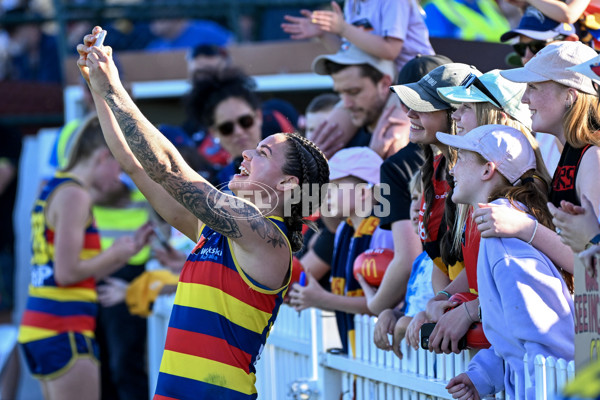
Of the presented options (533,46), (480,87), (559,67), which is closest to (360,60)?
(533,46)

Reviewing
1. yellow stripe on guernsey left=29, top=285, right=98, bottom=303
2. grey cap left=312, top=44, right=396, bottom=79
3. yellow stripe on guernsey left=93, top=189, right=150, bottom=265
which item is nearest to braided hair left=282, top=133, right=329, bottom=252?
grey cap left=312, top=44, right=396, bottom=79

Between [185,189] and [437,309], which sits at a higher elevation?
[185,189]

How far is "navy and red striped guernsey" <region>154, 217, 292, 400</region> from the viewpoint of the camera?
10.4 feet

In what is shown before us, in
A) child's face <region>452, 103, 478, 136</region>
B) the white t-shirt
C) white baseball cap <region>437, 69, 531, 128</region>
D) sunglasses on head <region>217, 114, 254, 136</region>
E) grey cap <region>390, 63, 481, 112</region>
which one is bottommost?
child's face <region>452, 103, 478, 136</region>

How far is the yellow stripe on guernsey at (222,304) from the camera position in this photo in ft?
10.5

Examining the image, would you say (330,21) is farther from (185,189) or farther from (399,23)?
(185,189)

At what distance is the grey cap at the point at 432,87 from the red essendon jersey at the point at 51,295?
9.16 ft

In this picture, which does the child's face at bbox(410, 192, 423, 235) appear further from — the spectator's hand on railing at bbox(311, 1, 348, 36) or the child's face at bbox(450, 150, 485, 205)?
the spectator's hand on railing at bbox(311, 1, 348, 36)

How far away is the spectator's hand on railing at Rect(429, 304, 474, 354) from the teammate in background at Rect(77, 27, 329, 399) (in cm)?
57

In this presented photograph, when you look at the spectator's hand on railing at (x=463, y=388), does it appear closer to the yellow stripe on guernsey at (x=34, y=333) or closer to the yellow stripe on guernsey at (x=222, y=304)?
the yellow stripe on guernsey at (x=222, y=304)

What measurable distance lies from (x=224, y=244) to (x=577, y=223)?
4.24 feet

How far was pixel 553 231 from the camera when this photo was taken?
3.02 m

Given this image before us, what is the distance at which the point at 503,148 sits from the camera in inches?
123

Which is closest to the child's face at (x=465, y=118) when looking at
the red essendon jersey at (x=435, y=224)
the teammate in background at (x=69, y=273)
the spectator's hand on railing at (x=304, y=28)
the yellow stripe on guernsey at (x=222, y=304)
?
the red essendon jersey at (x=435, y=224)
